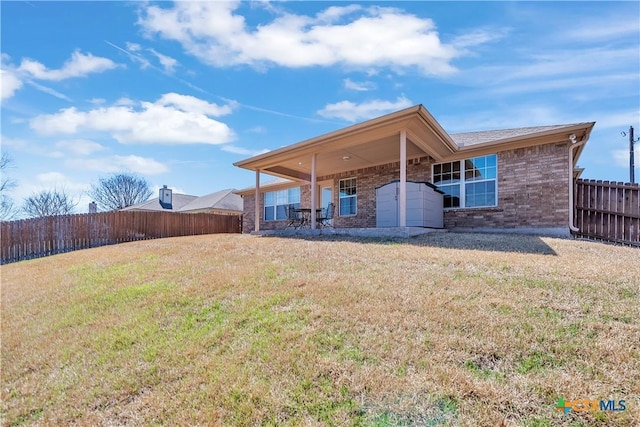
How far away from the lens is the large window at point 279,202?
Answer: 1630 centimetres

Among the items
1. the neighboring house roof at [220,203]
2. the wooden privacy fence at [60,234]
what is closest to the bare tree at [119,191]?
the neighboring house roof at [220,203]

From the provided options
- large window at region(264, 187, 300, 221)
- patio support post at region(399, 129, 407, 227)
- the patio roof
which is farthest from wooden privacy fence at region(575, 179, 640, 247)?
large window at region(264, 187, 300, 221)

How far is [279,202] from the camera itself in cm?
1700

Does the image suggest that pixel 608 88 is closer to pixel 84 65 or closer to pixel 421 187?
pixel 421 187

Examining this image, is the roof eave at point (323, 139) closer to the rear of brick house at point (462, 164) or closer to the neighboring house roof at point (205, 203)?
the rear of brick house at point (462, 164)

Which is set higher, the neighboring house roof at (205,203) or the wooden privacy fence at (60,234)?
the neighboring house roof at (205,203)

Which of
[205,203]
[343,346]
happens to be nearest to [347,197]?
[343,346]

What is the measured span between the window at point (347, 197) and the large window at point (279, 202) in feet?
9.31

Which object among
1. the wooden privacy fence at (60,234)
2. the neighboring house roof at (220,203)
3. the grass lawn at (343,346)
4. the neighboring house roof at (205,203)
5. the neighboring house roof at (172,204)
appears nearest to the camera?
the grass lawn at (343,346)

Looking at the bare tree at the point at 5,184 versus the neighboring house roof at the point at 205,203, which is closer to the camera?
the bare tree at the point at 5,184

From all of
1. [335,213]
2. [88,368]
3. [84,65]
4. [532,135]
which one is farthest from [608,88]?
[84,65]

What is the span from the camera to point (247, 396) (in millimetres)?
2500

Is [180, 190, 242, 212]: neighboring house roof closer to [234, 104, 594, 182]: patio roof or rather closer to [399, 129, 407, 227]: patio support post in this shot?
[234, 104, 594, 182]: patio roof

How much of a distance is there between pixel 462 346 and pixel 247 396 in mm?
1744
